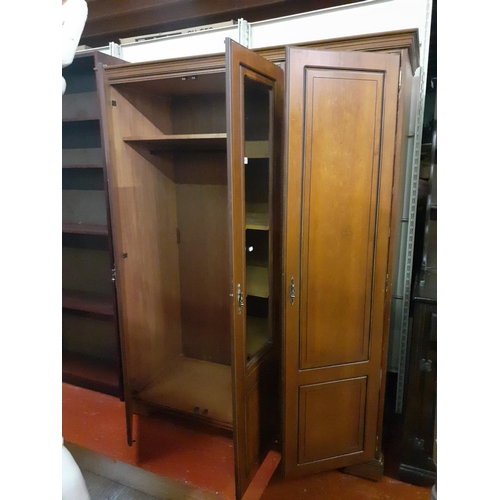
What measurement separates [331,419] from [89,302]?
167 centimetres

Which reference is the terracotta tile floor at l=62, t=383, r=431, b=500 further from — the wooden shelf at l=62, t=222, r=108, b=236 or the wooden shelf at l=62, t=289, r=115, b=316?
the wooden shelf at l=62, t=222, r=108, b=236

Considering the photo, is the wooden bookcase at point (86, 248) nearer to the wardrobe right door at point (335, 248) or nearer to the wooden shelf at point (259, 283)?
the wooden shelf at point (259, 283)

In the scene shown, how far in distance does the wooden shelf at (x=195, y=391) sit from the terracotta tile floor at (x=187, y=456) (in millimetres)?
173

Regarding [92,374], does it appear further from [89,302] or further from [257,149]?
[257,149]

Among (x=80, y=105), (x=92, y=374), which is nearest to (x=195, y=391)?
(x=92, y=374)

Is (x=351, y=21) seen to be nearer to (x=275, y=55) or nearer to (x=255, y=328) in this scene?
(x=275, y=55)

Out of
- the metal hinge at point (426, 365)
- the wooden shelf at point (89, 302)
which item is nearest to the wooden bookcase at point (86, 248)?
the wooden shelf at point (89, 302)

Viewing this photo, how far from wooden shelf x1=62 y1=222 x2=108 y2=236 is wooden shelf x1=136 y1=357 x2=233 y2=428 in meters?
0.93

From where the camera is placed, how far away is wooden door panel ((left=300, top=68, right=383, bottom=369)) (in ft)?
4.64

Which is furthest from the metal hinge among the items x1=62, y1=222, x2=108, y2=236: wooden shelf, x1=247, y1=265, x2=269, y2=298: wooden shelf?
x1=62, y1=222, x2=108, y2=236: wooden shelf

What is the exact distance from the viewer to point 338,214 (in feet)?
4.94

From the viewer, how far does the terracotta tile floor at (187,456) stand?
1.74m
